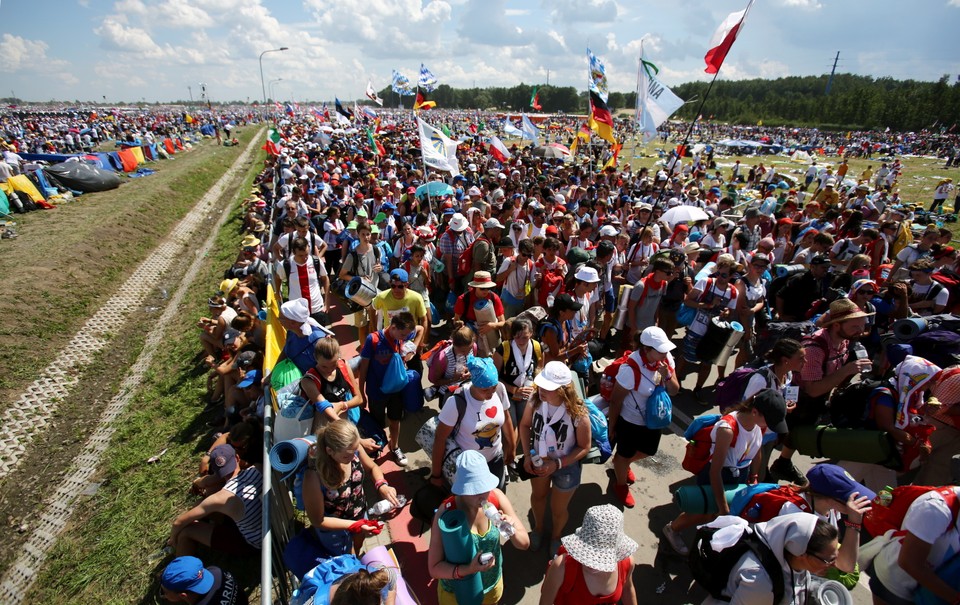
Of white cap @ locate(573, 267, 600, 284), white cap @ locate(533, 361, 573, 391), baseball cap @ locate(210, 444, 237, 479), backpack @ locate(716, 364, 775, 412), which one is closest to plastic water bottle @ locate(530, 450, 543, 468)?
white cap @ locate(533, 361, 573, 391)

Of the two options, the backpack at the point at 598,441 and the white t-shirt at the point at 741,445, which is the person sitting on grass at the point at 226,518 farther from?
the white t-shirt at the point at 741,445

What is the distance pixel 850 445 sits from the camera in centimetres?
371

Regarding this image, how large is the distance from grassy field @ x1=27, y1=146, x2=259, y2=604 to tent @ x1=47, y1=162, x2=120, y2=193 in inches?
739

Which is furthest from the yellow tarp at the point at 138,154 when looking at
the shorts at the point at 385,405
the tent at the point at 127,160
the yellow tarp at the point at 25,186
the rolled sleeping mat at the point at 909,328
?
the rolled sleeping mat at the point at 909,328

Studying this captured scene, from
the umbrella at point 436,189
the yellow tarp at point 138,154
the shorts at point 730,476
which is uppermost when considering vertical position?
the yellow tarp at point 138,154

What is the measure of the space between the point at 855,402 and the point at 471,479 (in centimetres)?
371

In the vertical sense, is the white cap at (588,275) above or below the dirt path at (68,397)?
above

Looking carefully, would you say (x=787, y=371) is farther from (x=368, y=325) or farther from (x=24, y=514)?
(x=24, y=514)

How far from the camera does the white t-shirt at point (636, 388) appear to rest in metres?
3.90

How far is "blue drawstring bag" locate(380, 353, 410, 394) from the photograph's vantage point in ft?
14.5

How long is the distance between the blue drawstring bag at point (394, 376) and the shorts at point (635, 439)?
7.06ft

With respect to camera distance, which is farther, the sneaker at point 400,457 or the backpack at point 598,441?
the sneaker at point 400,457

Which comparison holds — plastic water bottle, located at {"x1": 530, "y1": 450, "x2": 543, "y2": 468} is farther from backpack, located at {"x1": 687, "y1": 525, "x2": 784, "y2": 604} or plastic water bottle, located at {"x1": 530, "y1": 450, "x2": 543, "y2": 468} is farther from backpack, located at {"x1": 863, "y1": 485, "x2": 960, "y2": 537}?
backpack, located at {"x1": 863, "y1": 485, "x2": 960, "y2": 537}

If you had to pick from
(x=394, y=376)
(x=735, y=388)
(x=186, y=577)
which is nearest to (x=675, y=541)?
(x=735, y=388)
